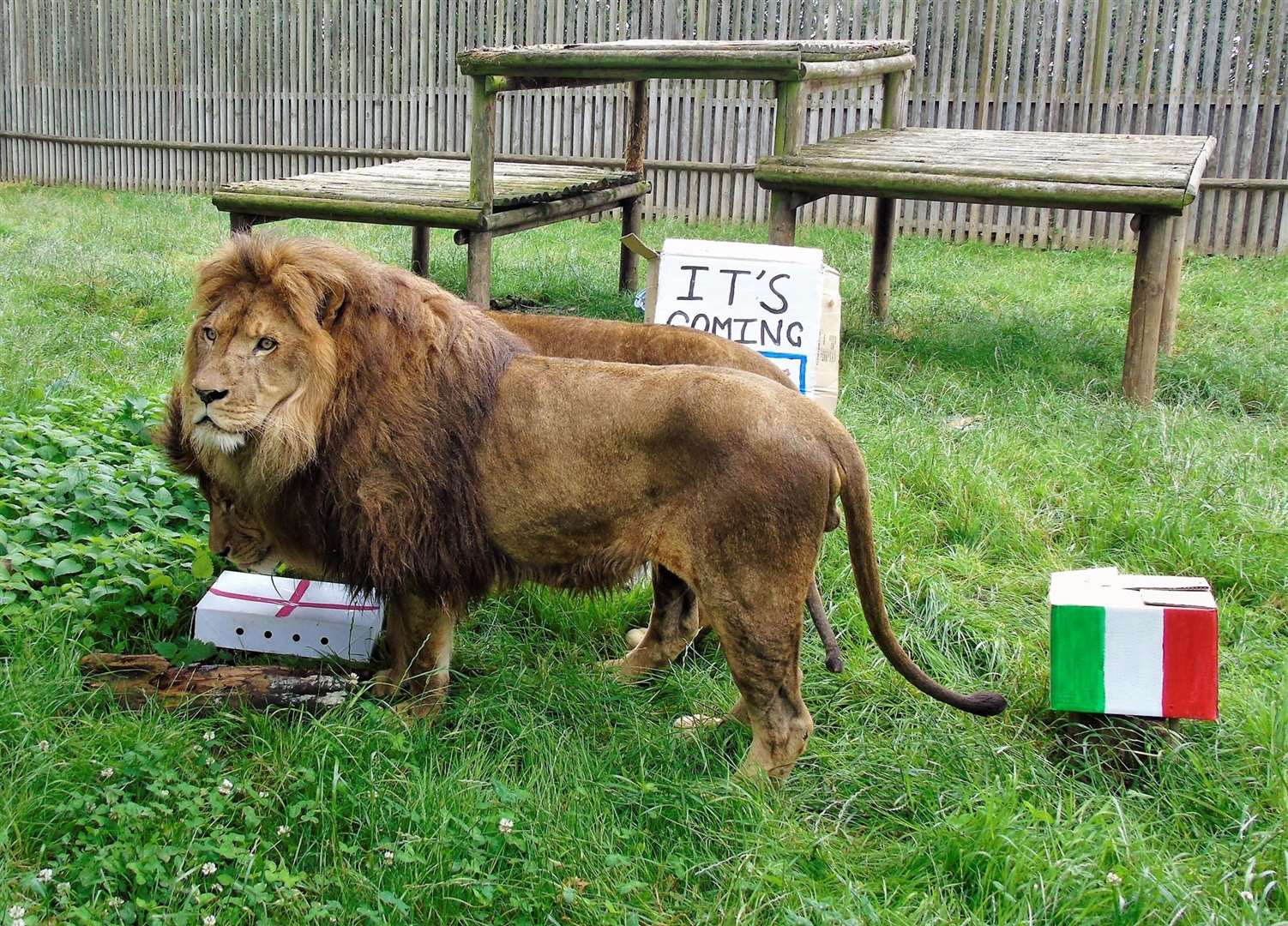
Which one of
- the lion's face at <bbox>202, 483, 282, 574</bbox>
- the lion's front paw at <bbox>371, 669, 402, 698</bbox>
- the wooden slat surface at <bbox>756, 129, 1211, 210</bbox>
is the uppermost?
the wooden slat surface at <bbox>756, 129, 1211, 210</bbox>

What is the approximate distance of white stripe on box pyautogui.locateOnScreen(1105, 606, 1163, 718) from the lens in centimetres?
327

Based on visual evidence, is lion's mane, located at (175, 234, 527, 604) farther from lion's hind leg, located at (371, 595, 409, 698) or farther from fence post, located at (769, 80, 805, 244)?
fence post, located at (769, 80, 805, 244)

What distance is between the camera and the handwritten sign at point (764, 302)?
5008 mm

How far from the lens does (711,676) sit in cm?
394

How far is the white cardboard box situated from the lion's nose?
33.3 inches

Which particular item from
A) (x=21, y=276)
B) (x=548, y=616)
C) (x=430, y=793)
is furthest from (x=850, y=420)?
(x=21, y=276)

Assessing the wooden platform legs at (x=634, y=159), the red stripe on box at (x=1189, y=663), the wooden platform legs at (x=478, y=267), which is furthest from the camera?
the wooden platform legs at (x=634, y=159)

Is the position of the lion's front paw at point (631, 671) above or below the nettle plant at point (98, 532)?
below

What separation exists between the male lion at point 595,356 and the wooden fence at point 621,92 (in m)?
7.59

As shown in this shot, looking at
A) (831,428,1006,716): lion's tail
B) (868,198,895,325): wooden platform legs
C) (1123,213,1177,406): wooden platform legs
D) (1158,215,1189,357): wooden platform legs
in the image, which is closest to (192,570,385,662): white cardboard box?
(831,428,1006,716): lion's tail

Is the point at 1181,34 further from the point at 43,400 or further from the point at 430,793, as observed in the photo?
the point at 430,793

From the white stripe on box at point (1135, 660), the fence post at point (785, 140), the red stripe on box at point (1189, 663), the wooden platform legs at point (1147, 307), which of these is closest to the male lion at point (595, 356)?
the white stripe on box at point (1135, 660)

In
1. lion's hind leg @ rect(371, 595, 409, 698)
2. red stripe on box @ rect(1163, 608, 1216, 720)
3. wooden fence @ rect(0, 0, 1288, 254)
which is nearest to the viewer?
red stripe on box @ rect(1163, 608, 1216, 720)

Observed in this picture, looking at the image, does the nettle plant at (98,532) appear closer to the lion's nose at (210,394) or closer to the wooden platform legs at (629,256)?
the lion's nose at (210,394)
